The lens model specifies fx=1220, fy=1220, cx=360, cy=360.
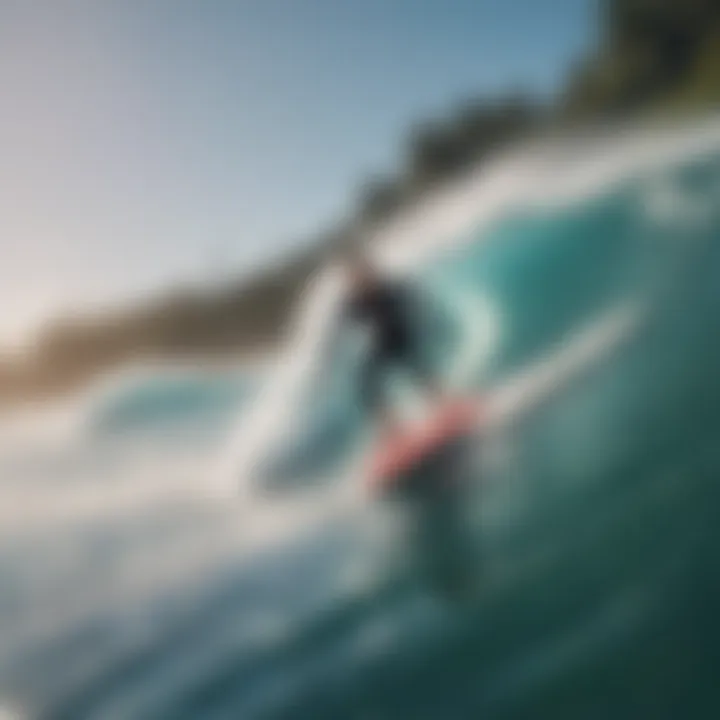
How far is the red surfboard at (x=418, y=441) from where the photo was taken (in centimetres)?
175

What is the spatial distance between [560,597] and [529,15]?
899 mm

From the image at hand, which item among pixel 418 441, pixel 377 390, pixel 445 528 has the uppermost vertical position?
pixel 377 390

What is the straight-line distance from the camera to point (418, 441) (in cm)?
176

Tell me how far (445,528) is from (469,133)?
601 millimetres

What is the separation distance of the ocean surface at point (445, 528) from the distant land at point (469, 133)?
66 mm

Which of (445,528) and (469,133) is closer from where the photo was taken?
(445,528)

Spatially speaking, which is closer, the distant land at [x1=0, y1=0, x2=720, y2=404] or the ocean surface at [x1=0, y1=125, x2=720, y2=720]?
the ocean surface at [x1=0, y1=125, x2=720, y2=720]

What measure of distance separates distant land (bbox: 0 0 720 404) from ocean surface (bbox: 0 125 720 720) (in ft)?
0.22

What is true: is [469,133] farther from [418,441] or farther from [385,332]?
[418,441]

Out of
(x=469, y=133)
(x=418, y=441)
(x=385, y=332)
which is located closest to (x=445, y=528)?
(x=418, y=441)

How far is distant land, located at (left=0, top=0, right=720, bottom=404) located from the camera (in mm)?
1843

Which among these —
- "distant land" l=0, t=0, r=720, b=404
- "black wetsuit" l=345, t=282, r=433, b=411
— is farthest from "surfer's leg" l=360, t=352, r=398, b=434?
"distant land" l=0, t=0, r=720, b=404

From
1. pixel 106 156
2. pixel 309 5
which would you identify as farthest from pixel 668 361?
pixel 106 156

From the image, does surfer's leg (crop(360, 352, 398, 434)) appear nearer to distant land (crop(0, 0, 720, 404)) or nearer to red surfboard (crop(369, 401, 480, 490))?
red surfboard (crop(369, 401, 480, 490))
